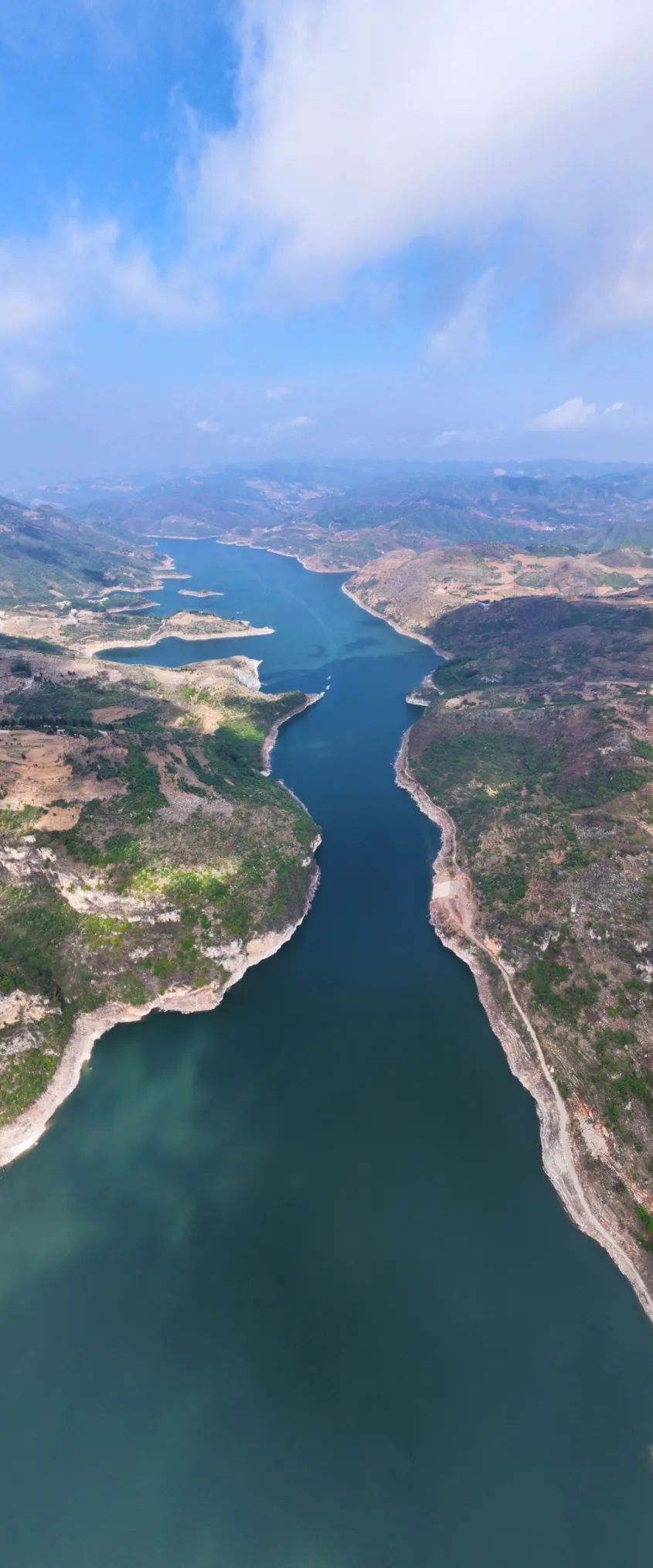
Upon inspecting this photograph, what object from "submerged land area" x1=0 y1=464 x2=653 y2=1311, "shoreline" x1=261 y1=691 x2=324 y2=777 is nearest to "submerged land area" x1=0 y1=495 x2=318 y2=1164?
"submerged land area" x1=0 y1=464 x2=653 y2=1311

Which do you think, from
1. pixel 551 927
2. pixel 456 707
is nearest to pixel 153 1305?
pixel 551 927

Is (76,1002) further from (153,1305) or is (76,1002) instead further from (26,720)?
(26,720)

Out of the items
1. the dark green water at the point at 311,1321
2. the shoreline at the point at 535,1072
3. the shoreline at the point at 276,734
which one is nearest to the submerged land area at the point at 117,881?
the dark green water at the point at 311,1321

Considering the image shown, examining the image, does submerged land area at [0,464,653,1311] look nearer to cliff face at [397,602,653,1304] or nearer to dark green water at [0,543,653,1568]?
cliff face at [397,602,653,1304]

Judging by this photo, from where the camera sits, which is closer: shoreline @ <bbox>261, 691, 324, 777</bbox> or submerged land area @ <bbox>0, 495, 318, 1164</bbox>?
submerged land area @ <bbox>0, 495, 318, 1164</bbox>

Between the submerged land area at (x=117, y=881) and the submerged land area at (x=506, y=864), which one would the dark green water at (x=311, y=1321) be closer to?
the submerged land area at (x=117, y=881)
